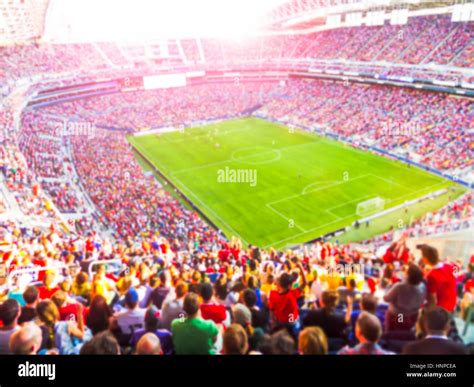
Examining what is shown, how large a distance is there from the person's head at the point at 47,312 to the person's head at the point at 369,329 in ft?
12.4

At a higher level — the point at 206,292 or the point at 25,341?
the point at 206,292

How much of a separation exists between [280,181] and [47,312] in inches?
1269

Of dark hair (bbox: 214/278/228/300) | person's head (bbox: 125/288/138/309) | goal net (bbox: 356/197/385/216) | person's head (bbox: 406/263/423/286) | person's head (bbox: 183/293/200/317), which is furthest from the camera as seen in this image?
goal net (bbox: 356/197/385/216)

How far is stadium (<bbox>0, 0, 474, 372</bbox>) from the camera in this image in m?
5.37

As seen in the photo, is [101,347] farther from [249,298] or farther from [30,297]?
[30,297]

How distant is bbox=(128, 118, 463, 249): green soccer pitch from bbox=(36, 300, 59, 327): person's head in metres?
21.5

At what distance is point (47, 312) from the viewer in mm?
5070

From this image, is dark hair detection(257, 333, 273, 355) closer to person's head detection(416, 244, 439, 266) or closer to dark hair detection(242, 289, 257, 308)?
dark hair detection(242, 289, 257, 308)

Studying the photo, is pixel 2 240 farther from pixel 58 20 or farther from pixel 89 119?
pixel 58 20

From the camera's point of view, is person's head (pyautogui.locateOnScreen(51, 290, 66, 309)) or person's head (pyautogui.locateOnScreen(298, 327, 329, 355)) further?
person's head (pyautogui.locateOnScreen(51, 290, 66, 309))

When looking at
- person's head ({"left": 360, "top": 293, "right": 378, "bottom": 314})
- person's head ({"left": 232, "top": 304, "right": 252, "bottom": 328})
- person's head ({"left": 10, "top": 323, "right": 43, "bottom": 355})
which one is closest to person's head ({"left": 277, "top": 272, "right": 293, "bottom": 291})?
person's head ({"left": 232, "top": 304, "right": 252, "bottom": 328})

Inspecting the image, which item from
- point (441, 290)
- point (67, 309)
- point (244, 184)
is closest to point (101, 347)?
point (67, 309)

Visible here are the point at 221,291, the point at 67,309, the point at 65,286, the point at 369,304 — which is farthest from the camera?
the point at 65,286

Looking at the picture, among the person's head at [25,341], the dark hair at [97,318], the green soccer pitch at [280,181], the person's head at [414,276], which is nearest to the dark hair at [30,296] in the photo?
the dark hair at [97,318]
